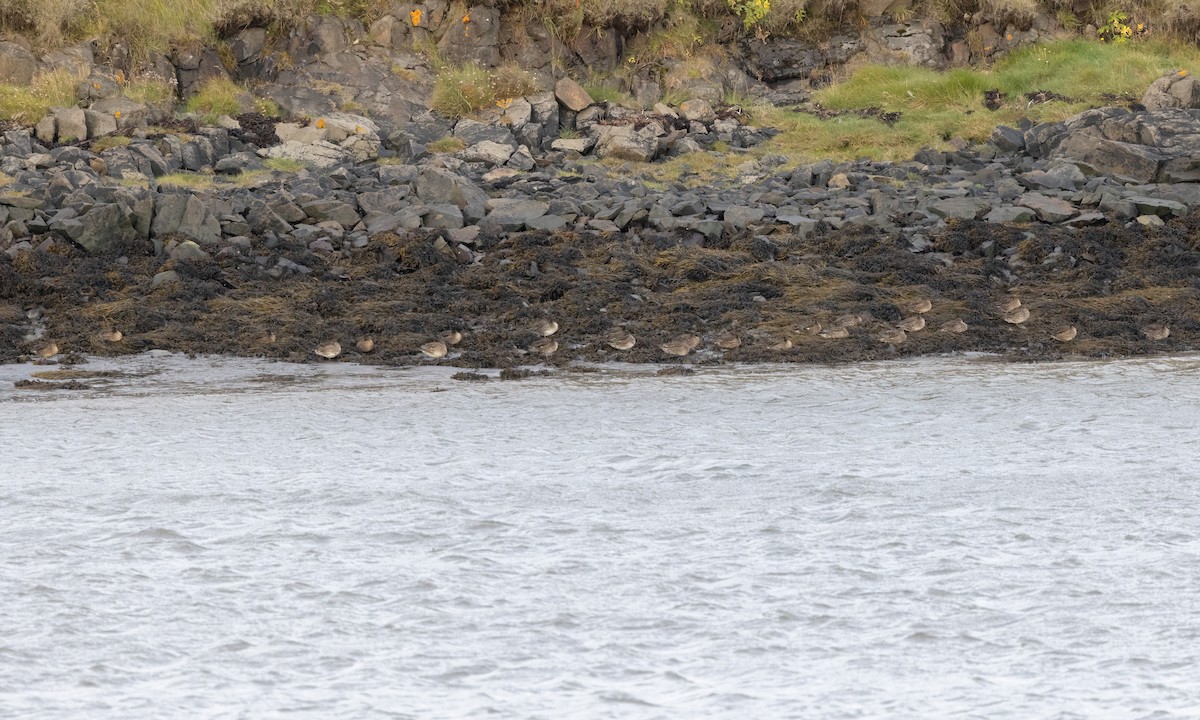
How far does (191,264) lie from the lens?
1190 cm

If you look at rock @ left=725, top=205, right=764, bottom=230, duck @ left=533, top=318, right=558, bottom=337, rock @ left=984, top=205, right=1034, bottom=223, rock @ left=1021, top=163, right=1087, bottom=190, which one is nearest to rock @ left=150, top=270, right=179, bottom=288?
duck @ left=533, top=318, right=558, bottom=337

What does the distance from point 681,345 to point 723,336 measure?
0.44 metres

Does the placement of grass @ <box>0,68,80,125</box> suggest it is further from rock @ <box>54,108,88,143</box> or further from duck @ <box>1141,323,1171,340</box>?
duck @ <box>1141,323,1171,340</box>

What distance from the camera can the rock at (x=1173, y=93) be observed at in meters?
17.4

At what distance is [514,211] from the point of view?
43.4 feet

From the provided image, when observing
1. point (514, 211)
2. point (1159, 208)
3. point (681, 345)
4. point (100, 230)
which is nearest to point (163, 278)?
point (100, 230)

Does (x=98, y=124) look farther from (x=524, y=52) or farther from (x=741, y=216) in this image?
(x=741, y=216)

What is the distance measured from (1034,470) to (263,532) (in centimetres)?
350

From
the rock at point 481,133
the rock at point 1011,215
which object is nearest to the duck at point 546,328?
the rock at point 1011,215

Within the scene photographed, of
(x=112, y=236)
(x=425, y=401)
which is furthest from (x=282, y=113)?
(x=425, y=401)

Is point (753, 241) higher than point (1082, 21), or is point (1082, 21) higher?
point (1082, 21)

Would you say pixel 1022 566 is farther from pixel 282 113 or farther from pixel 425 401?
pixel 282 113

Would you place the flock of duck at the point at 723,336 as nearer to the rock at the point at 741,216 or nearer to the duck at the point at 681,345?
the duck at the point at 681,345

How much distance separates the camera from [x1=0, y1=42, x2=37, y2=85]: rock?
16.9 meters
